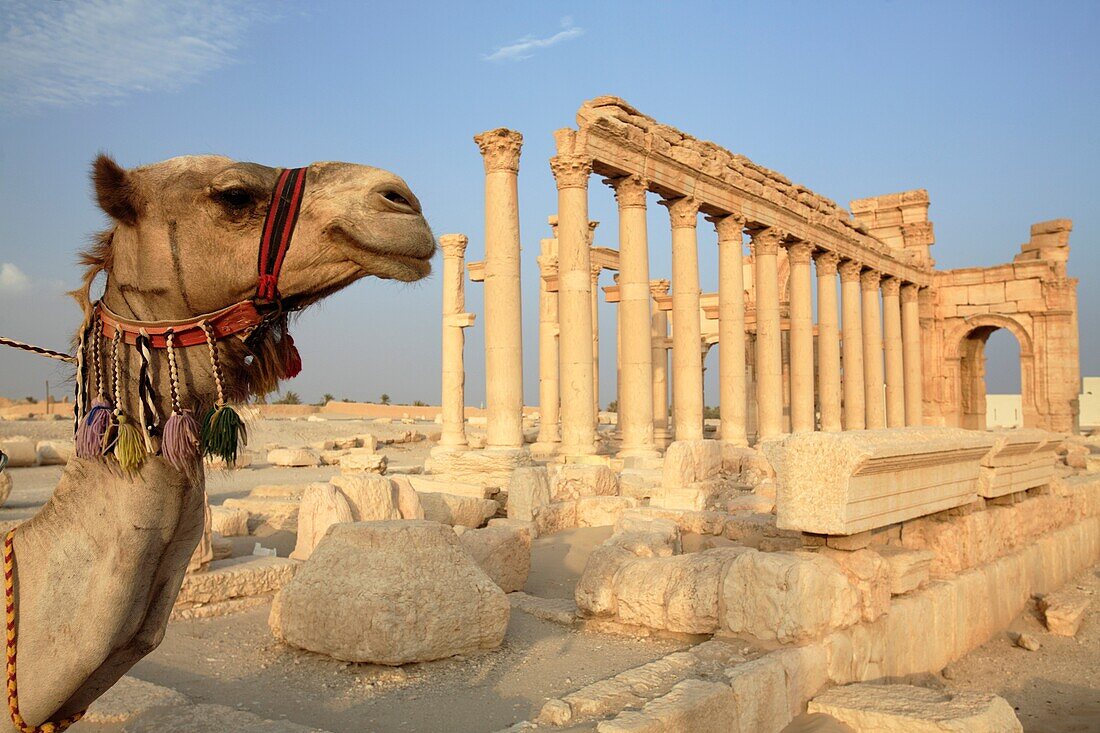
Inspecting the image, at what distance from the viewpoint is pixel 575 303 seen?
18047 millimetres

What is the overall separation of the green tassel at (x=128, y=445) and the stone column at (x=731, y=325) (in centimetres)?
2109

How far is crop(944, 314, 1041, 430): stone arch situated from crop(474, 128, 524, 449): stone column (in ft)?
77.0

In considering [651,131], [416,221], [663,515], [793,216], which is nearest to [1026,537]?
[663,515]

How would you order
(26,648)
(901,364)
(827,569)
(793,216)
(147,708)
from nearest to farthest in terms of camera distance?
(26,648) < (147,708) < (827,569) < (793,216) < (901,364)

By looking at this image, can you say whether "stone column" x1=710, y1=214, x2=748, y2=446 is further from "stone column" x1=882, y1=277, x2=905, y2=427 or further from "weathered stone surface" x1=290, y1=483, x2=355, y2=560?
"weathered stone surface" x1=290, y1=483, x2=355, y2=560

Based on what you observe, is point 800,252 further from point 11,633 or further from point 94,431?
point 11,633

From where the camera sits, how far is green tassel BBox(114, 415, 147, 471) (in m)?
2.01

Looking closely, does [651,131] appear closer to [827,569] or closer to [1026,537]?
[1026,537]

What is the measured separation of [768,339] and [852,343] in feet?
22.6

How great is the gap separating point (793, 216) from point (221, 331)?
2503 cm

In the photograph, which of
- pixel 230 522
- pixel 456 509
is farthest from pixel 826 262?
pixel 230 522

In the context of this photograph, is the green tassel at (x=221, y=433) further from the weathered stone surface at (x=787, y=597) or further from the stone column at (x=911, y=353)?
the stone column at (x=911, y=353)

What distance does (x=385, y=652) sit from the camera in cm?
554

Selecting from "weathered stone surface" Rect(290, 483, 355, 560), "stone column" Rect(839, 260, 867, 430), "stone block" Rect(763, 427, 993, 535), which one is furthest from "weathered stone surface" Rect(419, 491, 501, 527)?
"stone column" Rect(839, 260, 867, 430)
